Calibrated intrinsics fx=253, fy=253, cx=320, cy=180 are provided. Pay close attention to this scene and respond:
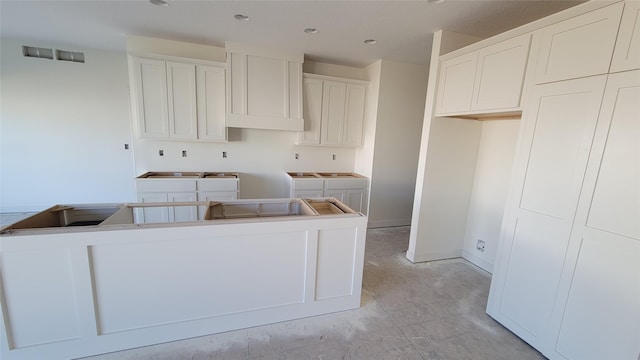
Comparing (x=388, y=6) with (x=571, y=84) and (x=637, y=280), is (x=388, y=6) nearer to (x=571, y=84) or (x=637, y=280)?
(x=571, y=84)

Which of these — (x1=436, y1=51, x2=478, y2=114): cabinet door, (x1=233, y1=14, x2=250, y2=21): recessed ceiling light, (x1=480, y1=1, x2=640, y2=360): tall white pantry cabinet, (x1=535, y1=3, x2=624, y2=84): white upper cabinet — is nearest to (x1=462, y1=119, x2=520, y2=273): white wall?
(x1=436, y1=51, x2=478, y2=114): cabinet door

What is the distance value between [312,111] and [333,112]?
1.14 feet

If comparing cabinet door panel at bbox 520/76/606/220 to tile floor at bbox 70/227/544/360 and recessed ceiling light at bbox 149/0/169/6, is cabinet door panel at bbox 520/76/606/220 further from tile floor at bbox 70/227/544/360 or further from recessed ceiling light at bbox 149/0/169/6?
recessed ceiling light at bbox 149/0/169/6

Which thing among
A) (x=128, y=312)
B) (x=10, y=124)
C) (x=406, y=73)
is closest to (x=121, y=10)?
(x=128, y=312)

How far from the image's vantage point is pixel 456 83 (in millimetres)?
2551

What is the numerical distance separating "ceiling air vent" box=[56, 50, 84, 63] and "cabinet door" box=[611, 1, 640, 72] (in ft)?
19.5

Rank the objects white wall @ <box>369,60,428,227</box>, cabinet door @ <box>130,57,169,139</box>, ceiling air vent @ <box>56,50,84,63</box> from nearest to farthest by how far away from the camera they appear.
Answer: cabinet door @ <box>130,57,169,139</box> < ceiling air vent @ <box>56,50,84,63</box> < white wall @ <box>369,60,428,227</box>

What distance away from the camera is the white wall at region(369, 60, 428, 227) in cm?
391

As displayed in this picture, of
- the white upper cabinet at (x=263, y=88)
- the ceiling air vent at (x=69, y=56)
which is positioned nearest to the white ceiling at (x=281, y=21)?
the white upper cabinet at (x=263, y=88)

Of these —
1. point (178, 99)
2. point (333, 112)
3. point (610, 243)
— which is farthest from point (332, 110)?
point (610, 243)

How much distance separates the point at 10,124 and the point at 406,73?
5998 mm

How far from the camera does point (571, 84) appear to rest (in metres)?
1.63

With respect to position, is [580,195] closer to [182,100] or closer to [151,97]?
[182,100]

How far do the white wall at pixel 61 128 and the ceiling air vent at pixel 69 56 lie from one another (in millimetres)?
65
